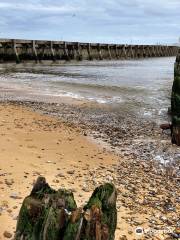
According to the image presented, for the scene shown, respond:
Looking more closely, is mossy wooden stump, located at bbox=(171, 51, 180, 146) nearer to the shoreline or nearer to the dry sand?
the shoreline

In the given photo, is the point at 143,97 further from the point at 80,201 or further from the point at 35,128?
the point at 80,201

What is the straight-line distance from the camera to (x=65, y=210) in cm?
430

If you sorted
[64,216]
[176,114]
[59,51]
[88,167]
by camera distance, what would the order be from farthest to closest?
1. [59,51]
2. [176,114]
3. [88,167]
4. [64,216]

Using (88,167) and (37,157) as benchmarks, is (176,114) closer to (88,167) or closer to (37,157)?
(88,167)

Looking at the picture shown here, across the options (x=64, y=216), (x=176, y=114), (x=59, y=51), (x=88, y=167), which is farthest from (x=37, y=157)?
(x=59, y=51)

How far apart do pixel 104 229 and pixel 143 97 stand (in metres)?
18.9

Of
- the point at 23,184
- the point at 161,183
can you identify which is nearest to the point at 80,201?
the point at 23,184

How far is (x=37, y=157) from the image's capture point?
29.9 feet

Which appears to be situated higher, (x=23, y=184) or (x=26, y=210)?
(x=26, y=210)

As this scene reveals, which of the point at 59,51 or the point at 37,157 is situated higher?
the point at 59,51

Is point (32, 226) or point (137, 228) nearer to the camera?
point (32, 226)

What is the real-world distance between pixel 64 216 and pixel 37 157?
491 centimetres

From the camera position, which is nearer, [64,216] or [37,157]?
[64,216]

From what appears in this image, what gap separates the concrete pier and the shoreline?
29.0 m
